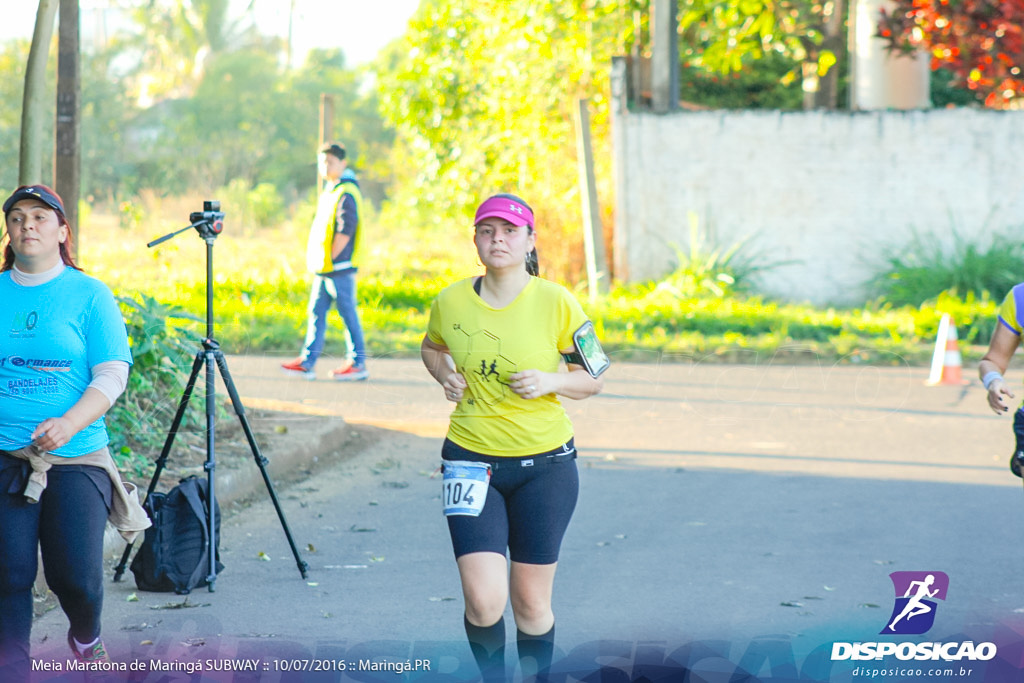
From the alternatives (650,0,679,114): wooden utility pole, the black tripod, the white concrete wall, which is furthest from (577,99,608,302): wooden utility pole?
the black tripod

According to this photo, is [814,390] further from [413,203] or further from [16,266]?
[413,203]

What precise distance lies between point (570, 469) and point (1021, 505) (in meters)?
Answer: 4.33

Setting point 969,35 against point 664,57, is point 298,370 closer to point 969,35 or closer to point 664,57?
point 664,57

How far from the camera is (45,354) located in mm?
4133

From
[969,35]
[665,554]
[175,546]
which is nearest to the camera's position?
[175,546]

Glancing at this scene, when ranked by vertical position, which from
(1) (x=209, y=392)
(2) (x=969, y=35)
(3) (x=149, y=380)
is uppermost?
(2) (x=969, y=35)

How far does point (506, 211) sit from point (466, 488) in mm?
928

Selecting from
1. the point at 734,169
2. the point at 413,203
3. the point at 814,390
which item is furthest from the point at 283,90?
the point at 814,390

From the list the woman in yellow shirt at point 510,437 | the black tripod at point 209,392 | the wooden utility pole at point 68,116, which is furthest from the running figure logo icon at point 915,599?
the wooden utility pole at point 68,116

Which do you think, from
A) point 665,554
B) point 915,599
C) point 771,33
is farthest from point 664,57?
point 915,599

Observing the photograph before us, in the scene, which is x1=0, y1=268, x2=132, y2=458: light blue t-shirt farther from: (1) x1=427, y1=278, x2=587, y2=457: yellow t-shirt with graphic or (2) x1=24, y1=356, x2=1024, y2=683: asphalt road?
(1) x1=427, y1=278, x2=587, y2=457: yellow t-shirt with graphic

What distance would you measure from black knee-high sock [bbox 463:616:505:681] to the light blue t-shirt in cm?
143

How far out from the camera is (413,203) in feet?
77.0

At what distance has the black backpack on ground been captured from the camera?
18.4ft
